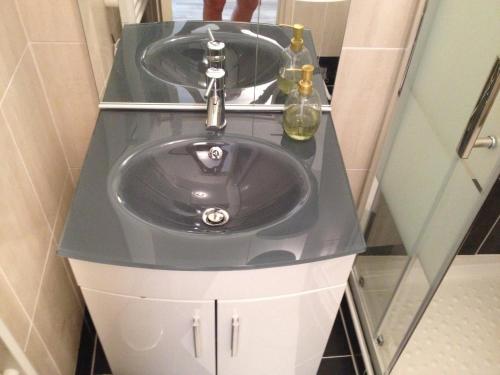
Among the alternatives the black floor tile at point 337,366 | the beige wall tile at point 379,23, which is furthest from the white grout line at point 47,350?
the beige wall tile at point 379,23

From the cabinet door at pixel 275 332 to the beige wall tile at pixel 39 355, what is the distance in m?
0.45

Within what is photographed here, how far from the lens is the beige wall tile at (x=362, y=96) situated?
132cm

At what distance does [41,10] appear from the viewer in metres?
1.19

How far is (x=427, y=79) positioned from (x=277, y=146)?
46cm

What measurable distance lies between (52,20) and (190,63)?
0.36m

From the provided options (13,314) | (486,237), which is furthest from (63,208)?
(486,237)

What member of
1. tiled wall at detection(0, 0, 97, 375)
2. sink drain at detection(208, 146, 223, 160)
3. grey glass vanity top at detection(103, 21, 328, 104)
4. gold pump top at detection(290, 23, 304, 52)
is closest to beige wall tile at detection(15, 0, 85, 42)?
tiled wall at detection(0, 0, 97, 375)

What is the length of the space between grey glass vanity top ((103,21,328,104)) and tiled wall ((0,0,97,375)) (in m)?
0.12

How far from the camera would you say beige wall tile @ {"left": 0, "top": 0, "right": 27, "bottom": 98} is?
3.46 ft

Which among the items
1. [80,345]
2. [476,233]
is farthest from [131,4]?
→ [476,233]

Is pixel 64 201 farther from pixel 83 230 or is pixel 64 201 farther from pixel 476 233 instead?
pixel 476 233

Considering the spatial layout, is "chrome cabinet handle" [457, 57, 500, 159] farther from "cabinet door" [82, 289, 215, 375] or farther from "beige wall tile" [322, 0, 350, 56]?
"cabinet door" [82, 289, 215, 375]

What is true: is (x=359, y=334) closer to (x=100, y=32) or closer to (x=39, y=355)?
(x=39, y=355)

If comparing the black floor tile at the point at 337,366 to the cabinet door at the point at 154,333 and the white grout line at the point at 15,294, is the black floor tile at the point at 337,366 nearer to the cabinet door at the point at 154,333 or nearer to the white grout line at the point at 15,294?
the cabinet door at the point at 154,333
